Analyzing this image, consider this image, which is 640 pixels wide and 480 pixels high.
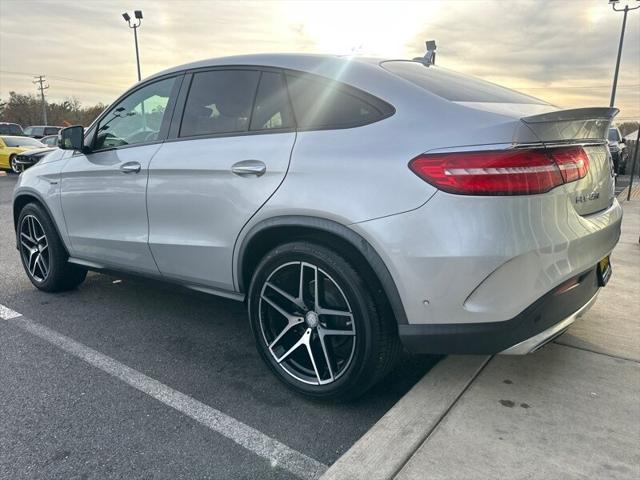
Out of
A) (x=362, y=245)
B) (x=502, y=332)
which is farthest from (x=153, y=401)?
(x=502, y=332)

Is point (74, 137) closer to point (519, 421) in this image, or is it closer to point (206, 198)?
point (206, 198)

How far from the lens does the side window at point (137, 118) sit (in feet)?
11.4

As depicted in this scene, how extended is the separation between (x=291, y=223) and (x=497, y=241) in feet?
3.25

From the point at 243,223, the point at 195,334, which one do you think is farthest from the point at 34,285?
the point at 243,223

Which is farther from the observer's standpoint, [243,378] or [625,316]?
[625,316]

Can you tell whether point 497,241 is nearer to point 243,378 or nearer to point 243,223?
point 243,223

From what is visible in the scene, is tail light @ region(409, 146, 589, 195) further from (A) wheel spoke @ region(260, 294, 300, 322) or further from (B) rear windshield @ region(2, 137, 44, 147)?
(B) rear windshield @ region(2, 137, 44, 147)

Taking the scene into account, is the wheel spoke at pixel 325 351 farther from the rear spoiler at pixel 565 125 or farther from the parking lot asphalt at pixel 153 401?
the rear spoiler at pixel 565 125

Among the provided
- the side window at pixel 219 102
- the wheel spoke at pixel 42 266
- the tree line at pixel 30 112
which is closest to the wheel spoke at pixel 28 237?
the wheel spoke at pixel 42 266

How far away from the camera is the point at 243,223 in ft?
9.15

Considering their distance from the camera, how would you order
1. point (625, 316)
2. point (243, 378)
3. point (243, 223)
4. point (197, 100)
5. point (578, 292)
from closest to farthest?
point (578, 292), point (243, 223), point (243, 378), point (197, 100), point (625, 316)

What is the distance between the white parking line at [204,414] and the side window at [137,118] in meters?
1.44

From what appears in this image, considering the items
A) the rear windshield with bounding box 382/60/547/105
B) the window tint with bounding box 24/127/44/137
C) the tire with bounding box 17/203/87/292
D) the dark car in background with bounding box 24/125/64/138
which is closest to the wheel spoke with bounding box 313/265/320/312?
the rear windshield with bounding box 382/60/547/105

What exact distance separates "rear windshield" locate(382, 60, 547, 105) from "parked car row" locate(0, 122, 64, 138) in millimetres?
28546
